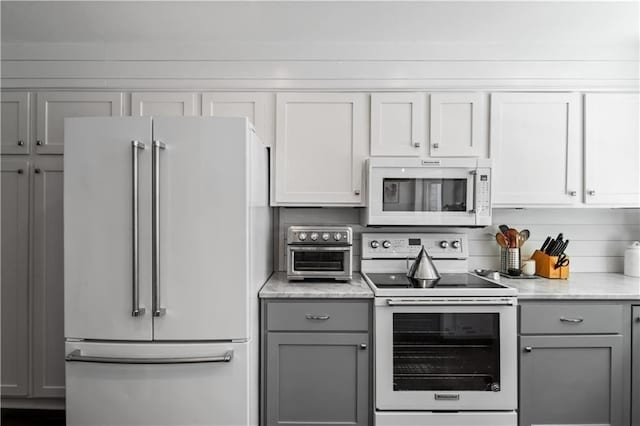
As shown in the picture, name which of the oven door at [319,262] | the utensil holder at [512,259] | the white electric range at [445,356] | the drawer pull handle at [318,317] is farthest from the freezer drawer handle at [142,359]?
the utensil holder at [512,259]

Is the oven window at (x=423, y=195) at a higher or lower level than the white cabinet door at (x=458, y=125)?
lower

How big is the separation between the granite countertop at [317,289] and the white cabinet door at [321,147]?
1.72 feet

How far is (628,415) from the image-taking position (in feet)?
6.94

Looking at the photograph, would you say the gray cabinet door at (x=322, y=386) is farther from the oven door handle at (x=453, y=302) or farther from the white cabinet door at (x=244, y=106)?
the white cabinet door at (x=244, y=106)

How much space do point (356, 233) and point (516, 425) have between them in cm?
149

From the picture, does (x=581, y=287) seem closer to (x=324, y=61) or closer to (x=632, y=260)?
(x=632, y=260)

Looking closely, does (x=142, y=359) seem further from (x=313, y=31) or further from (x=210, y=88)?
(x=313, y=31)

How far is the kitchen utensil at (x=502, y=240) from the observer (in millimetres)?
2678

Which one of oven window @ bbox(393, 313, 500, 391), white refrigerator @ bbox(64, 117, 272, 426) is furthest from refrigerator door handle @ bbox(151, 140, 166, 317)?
oven window @ bbox(393, 313, 500, 391)

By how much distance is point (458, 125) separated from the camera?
8.34 ft

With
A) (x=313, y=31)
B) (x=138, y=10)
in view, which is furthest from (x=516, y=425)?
(x=138, y=10)

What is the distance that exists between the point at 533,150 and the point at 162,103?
2.50 meters

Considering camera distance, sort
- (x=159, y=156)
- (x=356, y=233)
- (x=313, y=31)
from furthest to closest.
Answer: (x=356, y=233) → (x=313, y=31) → (x=159, y=156)

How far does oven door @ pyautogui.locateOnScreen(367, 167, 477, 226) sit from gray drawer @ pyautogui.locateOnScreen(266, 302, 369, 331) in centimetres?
62
